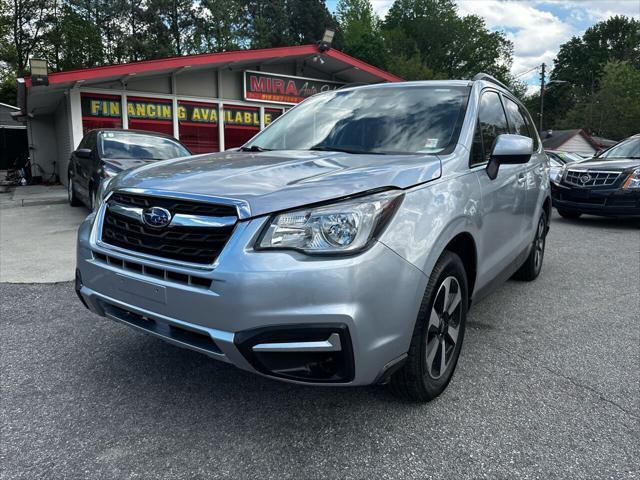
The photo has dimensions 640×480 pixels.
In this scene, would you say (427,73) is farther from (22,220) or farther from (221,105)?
(22,220)

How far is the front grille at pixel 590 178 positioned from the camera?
27.6ft

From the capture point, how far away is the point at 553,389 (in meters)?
2.74

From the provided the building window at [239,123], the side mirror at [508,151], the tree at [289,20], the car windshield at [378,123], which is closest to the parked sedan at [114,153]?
the car windshield at [378,123]

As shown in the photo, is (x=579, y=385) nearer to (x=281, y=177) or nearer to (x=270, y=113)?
(x=281, y=177)

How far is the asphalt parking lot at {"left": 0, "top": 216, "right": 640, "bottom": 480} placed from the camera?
2068mm

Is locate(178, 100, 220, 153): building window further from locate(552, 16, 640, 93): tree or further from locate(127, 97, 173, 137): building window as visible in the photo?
locate(552, 16, 640, 93): tree

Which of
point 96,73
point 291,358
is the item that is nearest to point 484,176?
point 291,358

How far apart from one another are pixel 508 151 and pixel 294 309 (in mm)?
1690

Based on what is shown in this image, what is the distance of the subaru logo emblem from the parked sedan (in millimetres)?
5576

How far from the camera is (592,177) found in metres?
8.67

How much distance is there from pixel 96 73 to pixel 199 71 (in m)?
3.42

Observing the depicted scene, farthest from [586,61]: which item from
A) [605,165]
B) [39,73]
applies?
[39,73]

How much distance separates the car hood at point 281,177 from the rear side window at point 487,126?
0.58m

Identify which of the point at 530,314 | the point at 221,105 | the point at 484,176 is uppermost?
the point at 221,105
